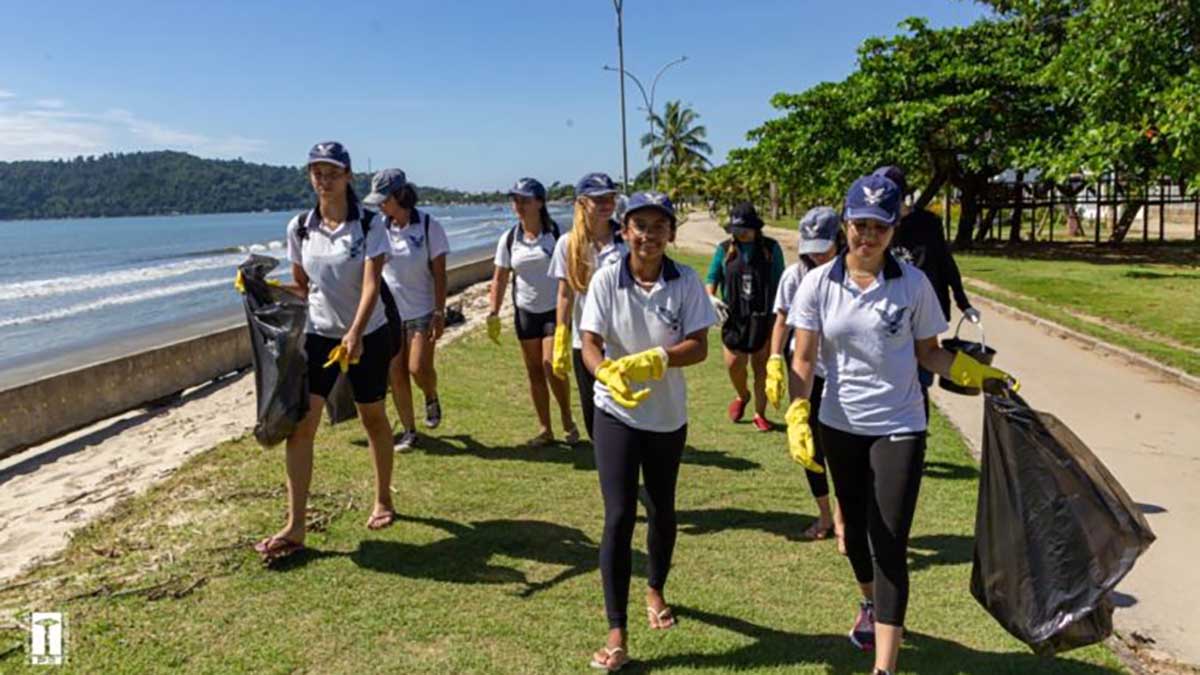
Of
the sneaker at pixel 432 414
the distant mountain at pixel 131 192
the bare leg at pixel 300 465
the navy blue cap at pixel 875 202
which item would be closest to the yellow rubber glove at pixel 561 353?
the bare leg at pixel 300 465

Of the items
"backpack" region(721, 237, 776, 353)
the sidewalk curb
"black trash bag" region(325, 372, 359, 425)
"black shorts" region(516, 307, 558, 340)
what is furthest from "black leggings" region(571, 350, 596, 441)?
the sidewalk curb

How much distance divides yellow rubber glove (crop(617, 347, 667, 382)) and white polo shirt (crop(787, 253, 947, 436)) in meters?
0.57

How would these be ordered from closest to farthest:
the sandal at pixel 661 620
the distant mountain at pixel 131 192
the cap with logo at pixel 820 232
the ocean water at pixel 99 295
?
1. the sandal at pixel 661 620
2. the cap with logo at pixel 820 232
3. the ocean water at pixel 99 295
4. the distant mountain at pixel 131 192

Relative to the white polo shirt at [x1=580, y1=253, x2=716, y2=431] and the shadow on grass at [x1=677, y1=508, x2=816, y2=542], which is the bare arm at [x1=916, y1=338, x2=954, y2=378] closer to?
the white polo shirt at [x1=580, y1=253, x2=716, y2=431]

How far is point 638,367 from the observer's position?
3.17 m

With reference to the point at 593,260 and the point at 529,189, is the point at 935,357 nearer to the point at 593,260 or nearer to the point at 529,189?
the point at 593,260

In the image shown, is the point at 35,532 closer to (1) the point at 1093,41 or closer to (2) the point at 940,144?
(1) the point at 1093,41

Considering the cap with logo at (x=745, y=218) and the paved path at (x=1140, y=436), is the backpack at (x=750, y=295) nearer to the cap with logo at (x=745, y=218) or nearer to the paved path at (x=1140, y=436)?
the cap with logo at (x=745, y=218)

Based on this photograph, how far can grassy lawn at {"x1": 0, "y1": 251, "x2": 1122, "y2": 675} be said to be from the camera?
3.38 metres

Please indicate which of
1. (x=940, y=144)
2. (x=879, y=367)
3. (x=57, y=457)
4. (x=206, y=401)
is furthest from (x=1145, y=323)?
(x=940, y=144)

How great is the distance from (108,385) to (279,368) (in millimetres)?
5666

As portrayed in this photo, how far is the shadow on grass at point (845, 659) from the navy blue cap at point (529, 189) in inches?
134

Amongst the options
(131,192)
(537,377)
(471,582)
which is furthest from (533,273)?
(131,192)

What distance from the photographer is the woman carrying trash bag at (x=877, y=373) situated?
304 centimetres
